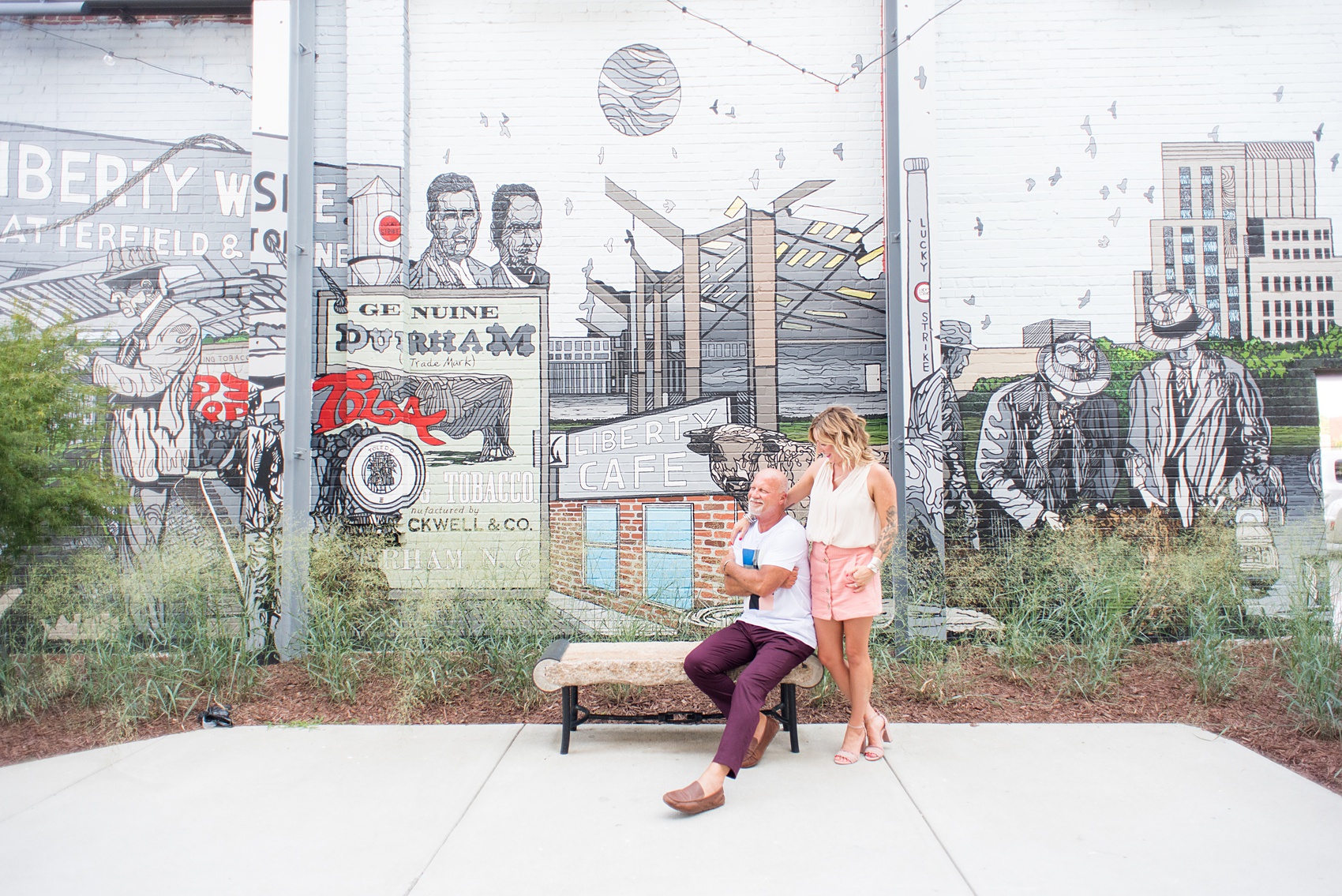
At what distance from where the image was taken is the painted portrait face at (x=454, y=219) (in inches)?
239

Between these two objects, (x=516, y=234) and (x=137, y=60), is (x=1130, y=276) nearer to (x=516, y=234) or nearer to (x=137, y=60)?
(x=516, y=234)

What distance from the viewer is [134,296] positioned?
615 cm

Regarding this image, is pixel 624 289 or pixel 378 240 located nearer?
pixel 378 240

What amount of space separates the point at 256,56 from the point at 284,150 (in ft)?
2.50

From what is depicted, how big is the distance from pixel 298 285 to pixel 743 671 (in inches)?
176

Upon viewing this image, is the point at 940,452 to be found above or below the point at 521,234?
below

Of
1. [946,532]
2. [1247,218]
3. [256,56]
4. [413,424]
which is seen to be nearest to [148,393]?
[413,424]

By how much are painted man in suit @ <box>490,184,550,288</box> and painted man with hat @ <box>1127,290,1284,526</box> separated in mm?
4949

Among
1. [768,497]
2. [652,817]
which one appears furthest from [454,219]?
[652,817]

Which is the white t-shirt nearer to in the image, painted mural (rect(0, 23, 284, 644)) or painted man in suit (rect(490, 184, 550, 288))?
painted man in suit (rect(490, 184, 550, 288))

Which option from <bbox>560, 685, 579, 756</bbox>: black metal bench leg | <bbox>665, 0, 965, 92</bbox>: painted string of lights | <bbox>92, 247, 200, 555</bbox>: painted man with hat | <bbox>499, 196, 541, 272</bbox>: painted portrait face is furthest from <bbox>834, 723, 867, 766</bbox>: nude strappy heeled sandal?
<bbox>92, 247, 200, 555</bbox>: painted man with hat

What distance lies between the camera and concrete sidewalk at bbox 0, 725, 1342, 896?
2.65 m

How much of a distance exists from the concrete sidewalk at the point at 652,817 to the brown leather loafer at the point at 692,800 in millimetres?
56

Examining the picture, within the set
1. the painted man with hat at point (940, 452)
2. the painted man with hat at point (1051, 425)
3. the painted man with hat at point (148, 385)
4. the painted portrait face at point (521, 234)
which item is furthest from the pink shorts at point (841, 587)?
the painted man with hat at point (148, 385)
